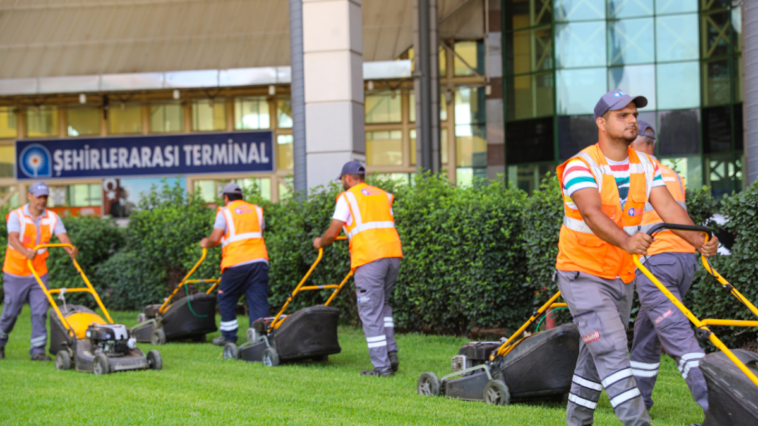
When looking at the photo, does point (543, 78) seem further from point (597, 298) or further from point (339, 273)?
point (597, 298)

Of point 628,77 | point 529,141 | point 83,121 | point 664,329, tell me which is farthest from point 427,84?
point 664,329

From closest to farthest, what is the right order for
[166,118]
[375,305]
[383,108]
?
[375,305] → [383,108] → [166,118]

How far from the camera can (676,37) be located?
63.6 feet

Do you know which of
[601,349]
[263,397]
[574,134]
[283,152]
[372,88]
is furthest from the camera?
[283,152]

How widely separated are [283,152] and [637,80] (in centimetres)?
980

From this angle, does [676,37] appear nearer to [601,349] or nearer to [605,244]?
[605,244]

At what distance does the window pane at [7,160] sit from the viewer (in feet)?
72.1

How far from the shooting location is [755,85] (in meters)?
7.81

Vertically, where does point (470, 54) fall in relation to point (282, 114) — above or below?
above

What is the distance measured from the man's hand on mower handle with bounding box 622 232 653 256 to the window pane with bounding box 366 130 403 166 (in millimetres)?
17151

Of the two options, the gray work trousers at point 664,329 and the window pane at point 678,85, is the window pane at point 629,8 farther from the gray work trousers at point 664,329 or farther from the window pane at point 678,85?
the gray work trousers at point 664,329

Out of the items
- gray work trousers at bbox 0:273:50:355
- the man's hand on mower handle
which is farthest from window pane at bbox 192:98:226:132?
the man's hand on mower handle

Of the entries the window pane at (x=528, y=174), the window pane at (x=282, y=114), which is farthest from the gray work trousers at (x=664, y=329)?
the window pane at (x=282, y=114)

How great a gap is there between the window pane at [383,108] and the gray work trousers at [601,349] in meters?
Result: 16.8
